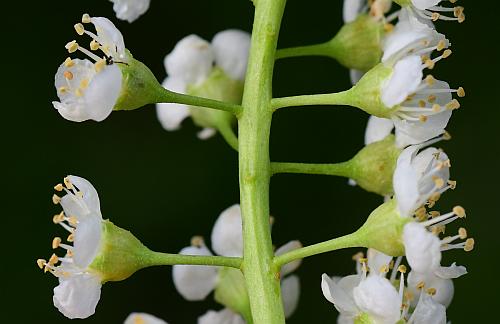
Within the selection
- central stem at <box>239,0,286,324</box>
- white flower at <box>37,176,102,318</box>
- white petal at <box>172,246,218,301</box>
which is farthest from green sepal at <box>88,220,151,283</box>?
white petal at <box>172,246,218,301</box>

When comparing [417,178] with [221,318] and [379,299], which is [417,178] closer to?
[379,299]

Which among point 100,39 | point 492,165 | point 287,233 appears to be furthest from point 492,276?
point 100,39

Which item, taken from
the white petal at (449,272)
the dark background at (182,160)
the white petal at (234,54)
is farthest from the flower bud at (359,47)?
the dark background at (182,160)

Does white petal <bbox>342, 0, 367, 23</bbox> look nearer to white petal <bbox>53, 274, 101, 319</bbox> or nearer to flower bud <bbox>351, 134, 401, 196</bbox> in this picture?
flower bud <bbox>351, 134, 401, 196</bbox>

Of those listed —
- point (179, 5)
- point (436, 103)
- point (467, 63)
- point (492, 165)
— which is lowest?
point (436, 103)

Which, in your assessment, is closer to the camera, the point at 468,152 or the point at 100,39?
the point at 100,39

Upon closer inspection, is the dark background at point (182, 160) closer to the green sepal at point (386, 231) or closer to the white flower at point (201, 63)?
the white flower at point (201, 63)

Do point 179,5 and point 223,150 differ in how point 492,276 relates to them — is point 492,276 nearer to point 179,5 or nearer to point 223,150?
point 223,150
